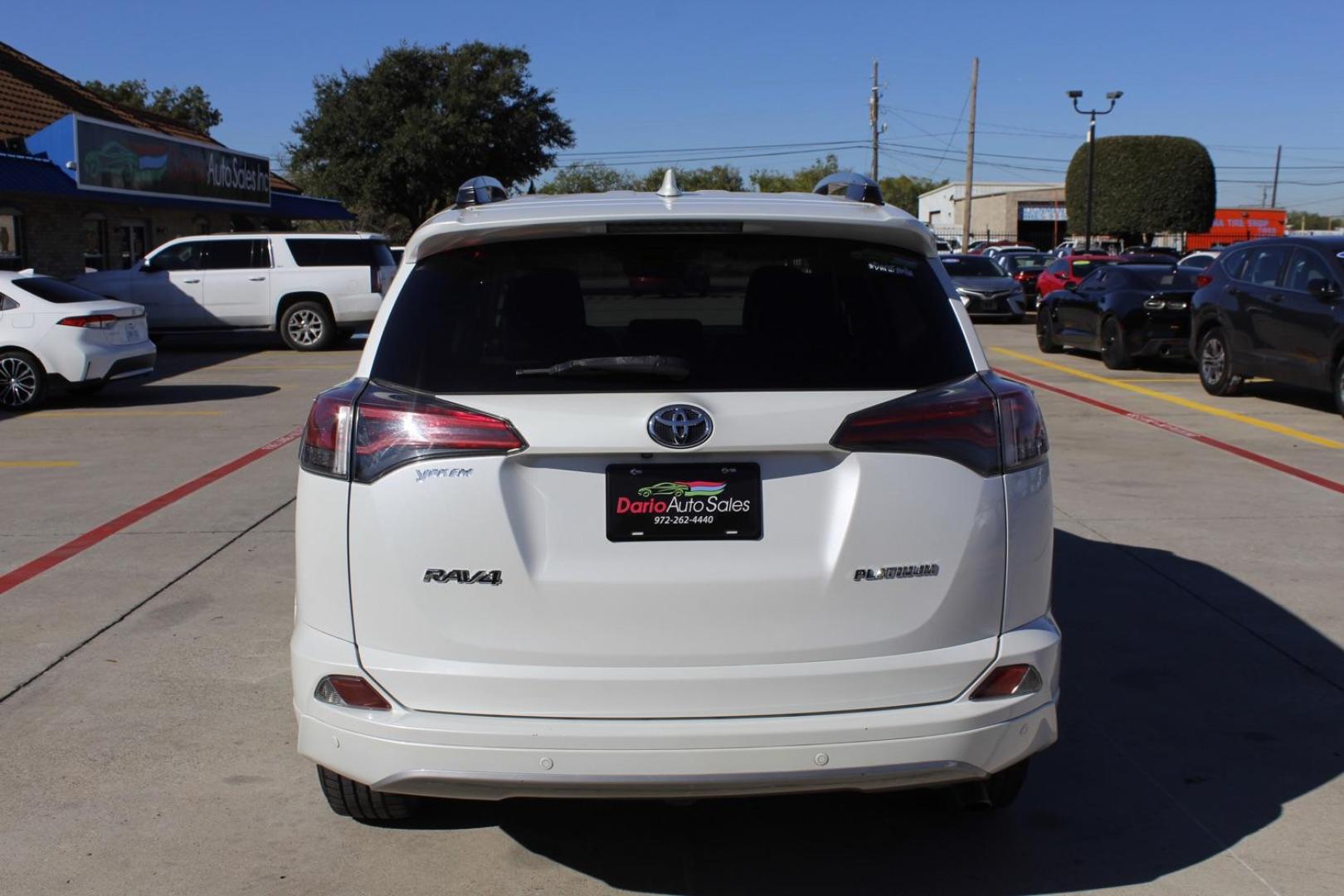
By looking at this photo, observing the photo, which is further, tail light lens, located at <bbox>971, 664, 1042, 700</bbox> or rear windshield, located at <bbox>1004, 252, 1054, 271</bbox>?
rear windshield, located at <bbox>1004, 252, 1054, 271</bbox>

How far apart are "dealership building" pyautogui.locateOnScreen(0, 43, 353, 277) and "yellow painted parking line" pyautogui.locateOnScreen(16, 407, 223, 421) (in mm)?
5605

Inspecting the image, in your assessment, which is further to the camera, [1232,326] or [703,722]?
[1232,326]

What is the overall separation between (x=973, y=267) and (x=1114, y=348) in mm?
11732

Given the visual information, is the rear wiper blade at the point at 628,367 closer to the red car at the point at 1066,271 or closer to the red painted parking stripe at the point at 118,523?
the red painted parking stripe at the point at 118,523

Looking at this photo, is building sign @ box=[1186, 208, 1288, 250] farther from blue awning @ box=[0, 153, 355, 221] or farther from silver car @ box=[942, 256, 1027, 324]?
blue awning @ box=[0, 153, 355, 221]

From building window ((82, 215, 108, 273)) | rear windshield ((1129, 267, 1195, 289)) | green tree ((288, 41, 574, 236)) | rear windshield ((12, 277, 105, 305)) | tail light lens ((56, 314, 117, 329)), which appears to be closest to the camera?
tail light lens ((56, 314, 117, 329))

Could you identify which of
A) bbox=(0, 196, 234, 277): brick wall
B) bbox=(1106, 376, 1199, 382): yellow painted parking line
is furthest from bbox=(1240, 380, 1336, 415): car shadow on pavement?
bbox=(0, 196, 234, 277): brick wall

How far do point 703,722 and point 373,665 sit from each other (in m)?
0.83

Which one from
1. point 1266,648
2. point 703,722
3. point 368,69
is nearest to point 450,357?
point 703,722

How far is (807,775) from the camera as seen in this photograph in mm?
3207

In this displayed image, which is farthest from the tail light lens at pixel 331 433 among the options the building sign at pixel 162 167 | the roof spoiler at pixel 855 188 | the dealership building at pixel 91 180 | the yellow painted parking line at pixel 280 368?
the building sign at pixel 162 167

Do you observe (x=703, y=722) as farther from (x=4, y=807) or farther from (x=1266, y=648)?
(x=1266, y=648)

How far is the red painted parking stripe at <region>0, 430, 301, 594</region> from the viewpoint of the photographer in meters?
7.29

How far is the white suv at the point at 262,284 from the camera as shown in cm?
2291
